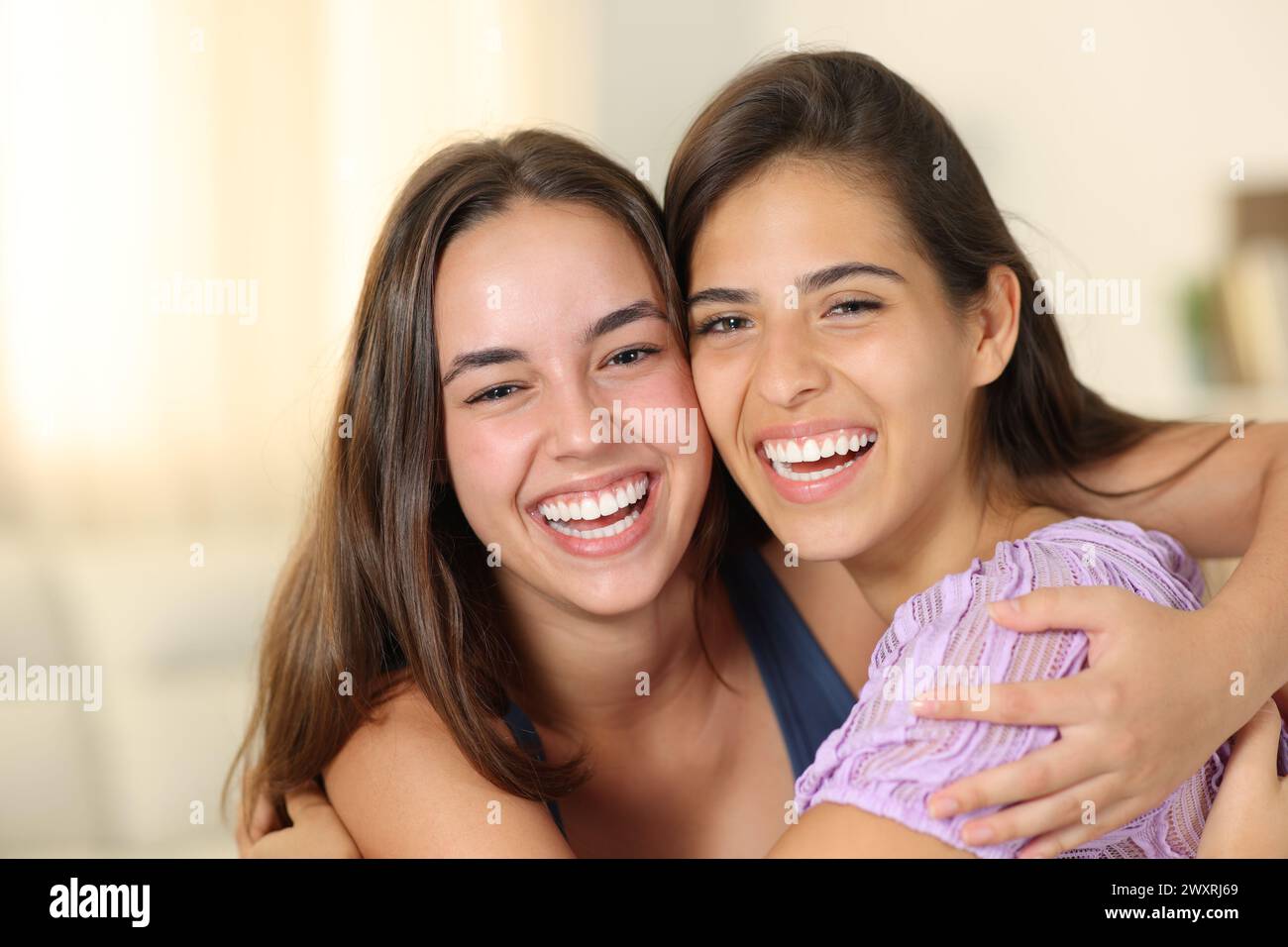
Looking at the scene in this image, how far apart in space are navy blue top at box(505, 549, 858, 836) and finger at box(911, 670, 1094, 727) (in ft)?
1.94

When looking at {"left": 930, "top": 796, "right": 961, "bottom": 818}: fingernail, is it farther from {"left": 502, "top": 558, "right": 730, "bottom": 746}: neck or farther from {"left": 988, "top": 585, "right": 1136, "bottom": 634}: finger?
{"left": 502, "top": 558, "right": 730, "bottom": 746}: neck

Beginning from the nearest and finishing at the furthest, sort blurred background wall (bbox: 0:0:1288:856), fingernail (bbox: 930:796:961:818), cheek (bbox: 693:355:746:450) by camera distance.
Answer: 1. fingernail (bbox: 930:796:961:818)
2. cheek (bbox: 693:355:746:450)
3. blurred background wall (bbox: 0:0:1288:856)

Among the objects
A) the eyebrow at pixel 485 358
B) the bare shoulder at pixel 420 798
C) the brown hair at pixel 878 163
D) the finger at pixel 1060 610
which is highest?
the brown hair at pixel 878 163

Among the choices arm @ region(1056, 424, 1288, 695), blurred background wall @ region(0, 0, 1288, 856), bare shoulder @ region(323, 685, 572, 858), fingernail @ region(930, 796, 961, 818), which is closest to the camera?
fingernail @ region(930, 796, 961, 818)

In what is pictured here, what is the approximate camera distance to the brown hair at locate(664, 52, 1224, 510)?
1.30 metres

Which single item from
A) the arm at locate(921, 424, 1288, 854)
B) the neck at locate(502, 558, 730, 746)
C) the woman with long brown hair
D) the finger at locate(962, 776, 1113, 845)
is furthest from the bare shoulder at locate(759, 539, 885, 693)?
the finger at locate(962, 776, 1113, 845)

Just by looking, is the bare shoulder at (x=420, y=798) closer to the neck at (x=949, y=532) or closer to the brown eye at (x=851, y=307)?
the neck at (x=949, y=532)

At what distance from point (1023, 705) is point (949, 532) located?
1.56ft

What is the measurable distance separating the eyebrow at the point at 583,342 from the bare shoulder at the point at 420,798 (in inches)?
15.8

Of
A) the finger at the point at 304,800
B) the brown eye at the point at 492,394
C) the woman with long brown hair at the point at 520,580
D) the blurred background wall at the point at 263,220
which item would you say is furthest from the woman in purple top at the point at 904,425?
the blurred background wall at the point at 263,220

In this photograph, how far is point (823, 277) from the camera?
122 centimetres

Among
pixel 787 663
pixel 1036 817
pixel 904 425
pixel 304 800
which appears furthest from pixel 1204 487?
pixel 304 800

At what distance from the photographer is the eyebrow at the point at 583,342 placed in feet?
4.17
